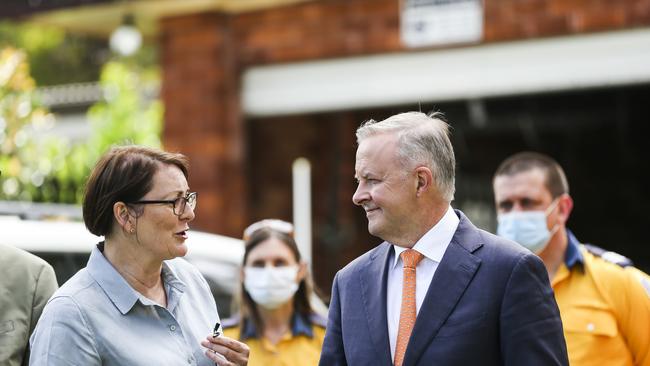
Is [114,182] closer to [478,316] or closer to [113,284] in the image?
[113,284]

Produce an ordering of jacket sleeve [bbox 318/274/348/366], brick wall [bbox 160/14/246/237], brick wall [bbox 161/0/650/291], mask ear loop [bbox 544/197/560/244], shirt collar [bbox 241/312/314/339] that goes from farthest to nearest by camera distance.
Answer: brick wall [bbox 160/14/246/237]
brick wall [bbox 161/0/650/291]
shirt collar [bbox 241/312/314/339]
mask ear loop [bbox 544/197/560/244]
jacket sleeve [bbox 318/274/348/366]

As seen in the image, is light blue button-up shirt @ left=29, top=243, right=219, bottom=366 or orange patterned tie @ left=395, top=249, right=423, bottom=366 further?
orange patterned tie @ left=395, top=249, right=423, bottom=366

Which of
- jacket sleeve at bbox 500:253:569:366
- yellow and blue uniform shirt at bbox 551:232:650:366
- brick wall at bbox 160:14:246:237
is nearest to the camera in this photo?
jacket sleeve at bbox 500:253:569:366

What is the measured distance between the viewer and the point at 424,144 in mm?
3512

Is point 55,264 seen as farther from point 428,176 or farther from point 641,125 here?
point 641,125

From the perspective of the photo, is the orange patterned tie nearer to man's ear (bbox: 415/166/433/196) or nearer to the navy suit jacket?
the navy suit jacket

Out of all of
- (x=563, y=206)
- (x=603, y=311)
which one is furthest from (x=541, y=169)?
(x=603, y=311)

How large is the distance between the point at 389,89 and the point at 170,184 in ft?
19.4

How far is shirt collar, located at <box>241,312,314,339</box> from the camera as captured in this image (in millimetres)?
5340

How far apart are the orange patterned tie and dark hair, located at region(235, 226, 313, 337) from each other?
202cm

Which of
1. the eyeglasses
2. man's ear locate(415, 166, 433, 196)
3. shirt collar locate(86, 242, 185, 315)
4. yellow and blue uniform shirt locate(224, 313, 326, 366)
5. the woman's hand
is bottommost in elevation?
yellow and blue uniform shirt locate(224, 313, 326, 366)

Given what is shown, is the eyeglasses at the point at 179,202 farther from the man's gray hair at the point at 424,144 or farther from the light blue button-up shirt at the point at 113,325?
the man's gray hair at the point at 424,144

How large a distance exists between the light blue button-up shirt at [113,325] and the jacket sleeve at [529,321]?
105cm

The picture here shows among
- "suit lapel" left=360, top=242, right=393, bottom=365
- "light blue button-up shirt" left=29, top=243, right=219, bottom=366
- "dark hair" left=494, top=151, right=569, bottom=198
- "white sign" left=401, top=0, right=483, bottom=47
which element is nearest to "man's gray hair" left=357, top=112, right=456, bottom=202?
"suit lapel" left=360, top=242, right=393, bottom=365
